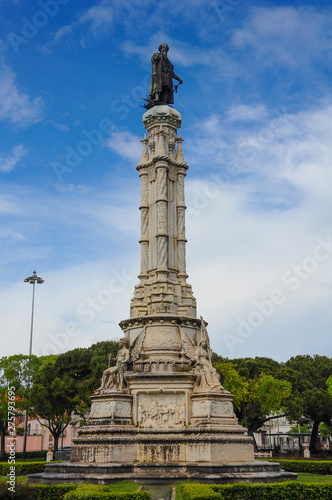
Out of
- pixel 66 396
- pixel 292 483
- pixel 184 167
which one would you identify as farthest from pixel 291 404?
pixel 292 483

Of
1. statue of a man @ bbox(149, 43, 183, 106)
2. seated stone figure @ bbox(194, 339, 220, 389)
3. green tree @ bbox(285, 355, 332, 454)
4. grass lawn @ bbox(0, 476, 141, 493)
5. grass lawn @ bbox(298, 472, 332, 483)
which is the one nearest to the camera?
grass lawn @ bbox(0, 476, 141, 493)

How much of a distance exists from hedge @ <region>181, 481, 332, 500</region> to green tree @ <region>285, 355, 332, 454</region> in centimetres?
3054

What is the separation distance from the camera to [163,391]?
2228 centimetres

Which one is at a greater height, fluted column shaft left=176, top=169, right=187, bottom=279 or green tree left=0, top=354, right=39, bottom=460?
fluted column shaft left=176, top=169, right=187, bottom=279

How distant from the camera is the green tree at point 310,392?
47.3 meters

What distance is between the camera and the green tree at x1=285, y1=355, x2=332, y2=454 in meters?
47.3

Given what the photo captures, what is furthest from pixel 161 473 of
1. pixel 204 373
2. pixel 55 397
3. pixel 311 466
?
pixel 55 397

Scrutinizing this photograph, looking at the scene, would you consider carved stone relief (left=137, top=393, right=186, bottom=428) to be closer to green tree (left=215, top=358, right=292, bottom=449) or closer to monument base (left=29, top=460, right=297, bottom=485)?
monument base (left=29, top=460, right=297, bottom=485)

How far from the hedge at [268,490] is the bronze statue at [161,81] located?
20.7 metres

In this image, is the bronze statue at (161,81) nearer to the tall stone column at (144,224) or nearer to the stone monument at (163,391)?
the stone monument at (163,391)

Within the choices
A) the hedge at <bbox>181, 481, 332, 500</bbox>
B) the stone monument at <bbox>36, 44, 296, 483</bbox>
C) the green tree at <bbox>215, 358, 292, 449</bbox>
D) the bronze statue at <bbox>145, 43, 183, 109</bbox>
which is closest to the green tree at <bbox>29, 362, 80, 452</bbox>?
the green tree at <bbox>215, 358, 292, 449</bbox>

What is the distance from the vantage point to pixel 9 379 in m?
44.6

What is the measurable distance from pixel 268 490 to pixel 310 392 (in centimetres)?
3456

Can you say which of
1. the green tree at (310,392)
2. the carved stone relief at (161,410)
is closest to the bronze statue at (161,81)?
the carved stone relief at (161,410)
